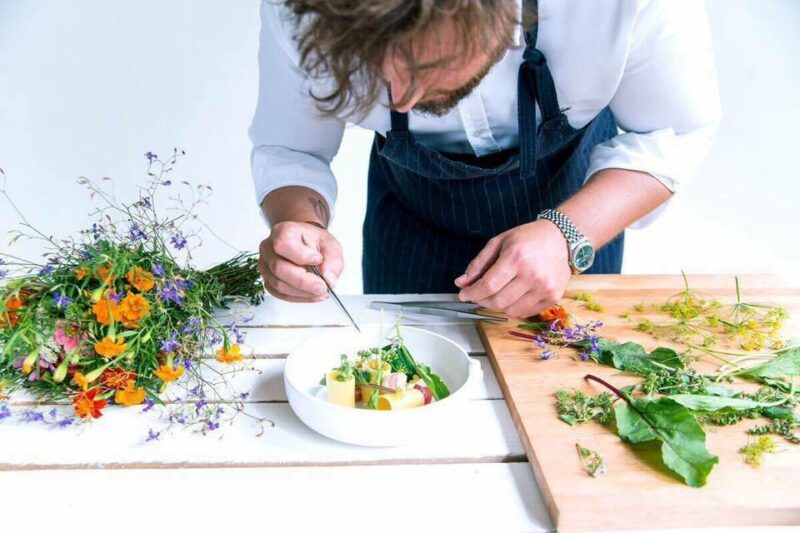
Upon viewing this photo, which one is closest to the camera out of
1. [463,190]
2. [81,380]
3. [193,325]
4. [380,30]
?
[380,30]

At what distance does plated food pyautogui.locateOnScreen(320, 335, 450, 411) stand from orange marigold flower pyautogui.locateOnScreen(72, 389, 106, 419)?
315mm

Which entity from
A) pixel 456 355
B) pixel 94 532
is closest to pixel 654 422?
pixel 456 355

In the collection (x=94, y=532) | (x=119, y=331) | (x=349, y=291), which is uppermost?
(x=119, y=331)

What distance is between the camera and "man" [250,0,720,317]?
1.19 meters

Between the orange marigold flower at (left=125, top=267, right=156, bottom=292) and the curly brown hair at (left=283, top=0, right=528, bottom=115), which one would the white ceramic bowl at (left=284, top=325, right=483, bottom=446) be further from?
the curly brown hair at (left=283, top=0, right=528, bottom=115)

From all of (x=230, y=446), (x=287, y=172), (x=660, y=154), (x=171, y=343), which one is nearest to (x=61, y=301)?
(x=171, y=343)

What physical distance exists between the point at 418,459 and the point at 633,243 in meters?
2.57

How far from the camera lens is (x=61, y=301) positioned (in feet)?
3.27

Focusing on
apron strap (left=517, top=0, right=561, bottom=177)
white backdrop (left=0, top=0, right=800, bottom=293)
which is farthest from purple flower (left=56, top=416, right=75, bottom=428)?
white backdrop (left=0, top=0, right=800, bottom=293)

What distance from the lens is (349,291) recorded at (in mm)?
3242

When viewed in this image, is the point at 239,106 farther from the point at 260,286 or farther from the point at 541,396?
the point at 541,396

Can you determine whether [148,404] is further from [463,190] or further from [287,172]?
[463,190]

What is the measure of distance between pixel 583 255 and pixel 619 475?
0.48m

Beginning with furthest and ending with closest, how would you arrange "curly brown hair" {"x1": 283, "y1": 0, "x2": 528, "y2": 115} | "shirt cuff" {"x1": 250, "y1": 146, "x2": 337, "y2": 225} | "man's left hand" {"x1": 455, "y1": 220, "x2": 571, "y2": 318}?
"shirt cuff" {"x1": 250, "y1": 146, "x2": 337, "y2": 225} → "man's left hand" {"x1": 455, "y1": 220, "x2": 571, "y2": 318} → "curly brown hair" {"x1": 283, "y1": 0, "x2": 528, "y2": 115}
